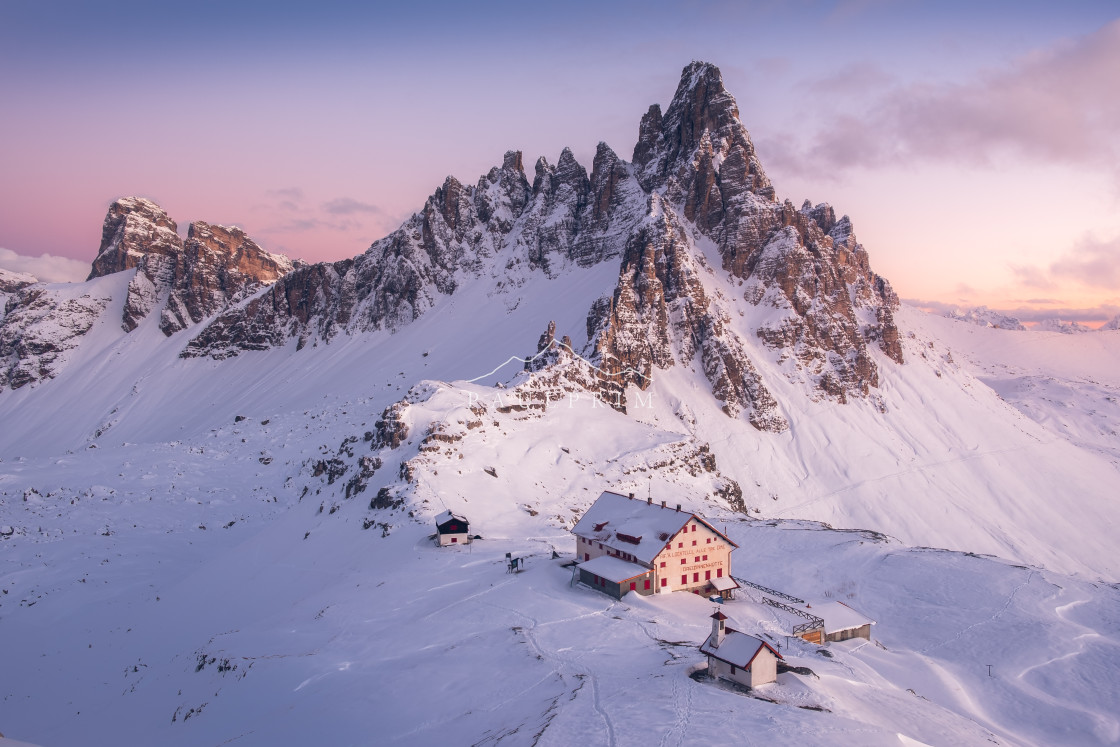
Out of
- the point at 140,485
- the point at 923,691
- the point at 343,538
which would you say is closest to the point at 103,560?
the point at 140,485

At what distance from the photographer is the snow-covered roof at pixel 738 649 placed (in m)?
22.5

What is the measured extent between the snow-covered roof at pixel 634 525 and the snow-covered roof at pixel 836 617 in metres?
5.71

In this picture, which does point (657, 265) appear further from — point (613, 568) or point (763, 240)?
point (613, 568)

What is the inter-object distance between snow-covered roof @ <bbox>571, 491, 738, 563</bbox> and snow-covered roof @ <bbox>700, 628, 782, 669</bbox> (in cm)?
1191

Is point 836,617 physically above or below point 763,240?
below

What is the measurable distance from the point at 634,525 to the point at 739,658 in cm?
1643

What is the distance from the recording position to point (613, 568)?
35.7 m

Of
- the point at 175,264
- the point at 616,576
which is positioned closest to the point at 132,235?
the point at 175,264

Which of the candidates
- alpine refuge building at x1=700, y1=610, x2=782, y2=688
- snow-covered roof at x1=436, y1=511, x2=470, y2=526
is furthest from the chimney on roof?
snow-covered roof at x1=436, y1=511, x2=470, y2=526

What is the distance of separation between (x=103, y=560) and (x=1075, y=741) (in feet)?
210

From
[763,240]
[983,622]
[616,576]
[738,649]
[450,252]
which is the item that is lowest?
[983,622]

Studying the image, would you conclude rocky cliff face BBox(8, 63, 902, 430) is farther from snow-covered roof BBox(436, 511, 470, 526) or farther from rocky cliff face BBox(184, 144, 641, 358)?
snow-covered roof BBox(436, 511, 470, 526)

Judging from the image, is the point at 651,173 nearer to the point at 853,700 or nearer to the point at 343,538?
the point at 343,538

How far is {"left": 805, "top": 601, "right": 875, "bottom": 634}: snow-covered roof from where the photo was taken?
33875 millimetres
